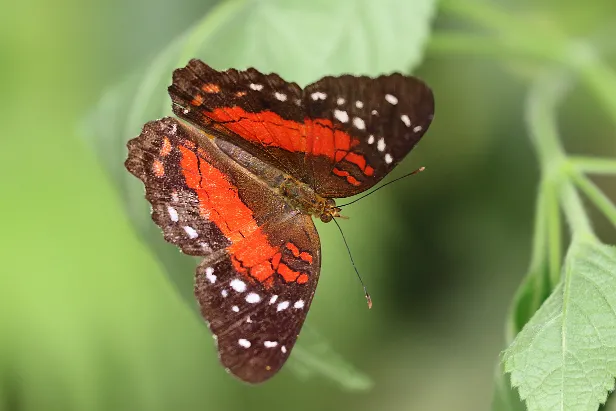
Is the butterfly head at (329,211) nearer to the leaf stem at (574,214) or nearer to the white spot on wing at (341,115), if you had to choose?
the white spot on wing at (341,115)

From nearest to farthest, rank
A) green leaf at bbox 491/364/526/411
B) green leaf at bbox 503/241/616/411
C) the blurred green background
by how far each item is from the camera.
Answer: green leaf at bbox 503/241/616/411 < green leaf at bbox 491/364/526/411 < the blurred green background

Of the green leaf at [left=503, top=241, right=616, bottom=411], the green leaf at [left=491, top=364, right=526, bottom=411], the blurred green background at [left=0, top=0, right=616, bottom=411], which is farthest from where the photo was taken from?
the blurred green background at [left=0, top=0, right=616, bottom=411]

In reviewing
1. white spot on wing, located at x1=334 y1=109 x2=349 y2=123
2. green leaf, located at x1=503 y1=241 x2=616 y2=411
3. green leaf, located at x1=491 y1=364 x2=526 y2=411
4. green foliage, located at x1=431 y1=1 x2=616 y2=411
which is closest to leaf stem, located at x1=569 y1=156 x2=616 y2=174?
green foliage, located at x1=431 y1=1 x2=616 y2=411

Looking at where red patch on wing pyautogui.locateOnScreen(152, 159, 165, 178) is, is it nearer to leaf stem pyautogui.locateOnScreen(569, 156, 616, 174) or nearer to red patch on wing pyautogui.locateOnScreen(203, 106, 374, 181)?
red patch on wing pyautogui.locateOnScreen(203, 106, 374, 181)

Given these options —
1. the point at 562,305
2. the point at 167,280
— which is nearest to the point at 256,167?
the point at 562,305

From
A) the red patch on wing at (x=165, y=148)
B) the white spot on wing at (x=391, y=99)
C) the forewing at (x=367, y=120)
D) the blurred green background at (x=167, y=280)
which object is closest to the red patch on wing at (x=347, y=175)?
the forewing at (x=367, y=120)

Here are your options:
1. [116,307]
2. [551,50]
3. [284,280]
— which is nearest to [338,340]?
[116,307]

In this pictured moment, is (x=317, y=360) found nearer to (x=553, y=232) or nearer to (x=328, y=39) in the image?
(x=553, y=232)

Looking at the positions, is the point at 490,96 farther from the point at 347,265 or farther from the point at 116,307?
the point at 116,307
